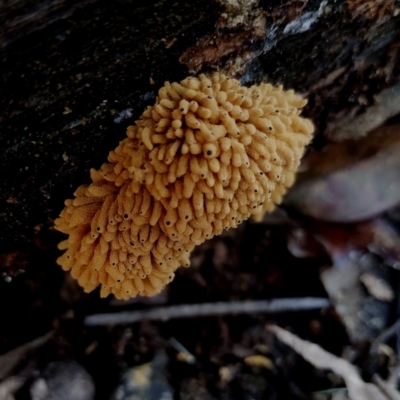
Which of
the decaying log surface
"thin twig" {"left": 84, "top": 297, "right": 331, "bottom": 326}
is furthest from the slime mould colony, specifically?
"thin twig" {"left": 84, "top": 297, "right": 331, "bottom": 326}

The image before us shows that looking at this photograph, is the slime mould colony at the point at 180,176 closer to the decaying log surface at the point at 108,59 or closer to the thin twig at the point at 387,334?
the decaying log surface at the point at 108,59

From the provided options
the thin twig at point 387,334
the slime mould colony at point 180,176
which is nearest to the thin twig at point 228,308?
the thin twig at point 387,334

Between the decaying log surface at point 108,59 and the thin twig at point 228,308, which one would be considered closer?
the decaying log surface at point 108,59

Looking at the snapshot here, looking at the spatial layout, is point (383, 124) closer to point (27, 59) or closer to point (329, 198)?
point (329, 198)

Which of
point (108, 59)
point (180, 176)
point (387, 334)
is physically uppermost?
point (108, 59)

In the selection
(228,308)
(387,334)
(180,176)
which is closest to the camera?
(180,176)

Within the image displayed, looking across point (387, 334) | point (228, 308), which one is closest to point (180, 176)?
point (228, 308)

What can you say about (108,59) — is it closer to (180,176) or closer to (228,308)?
(180,176)
